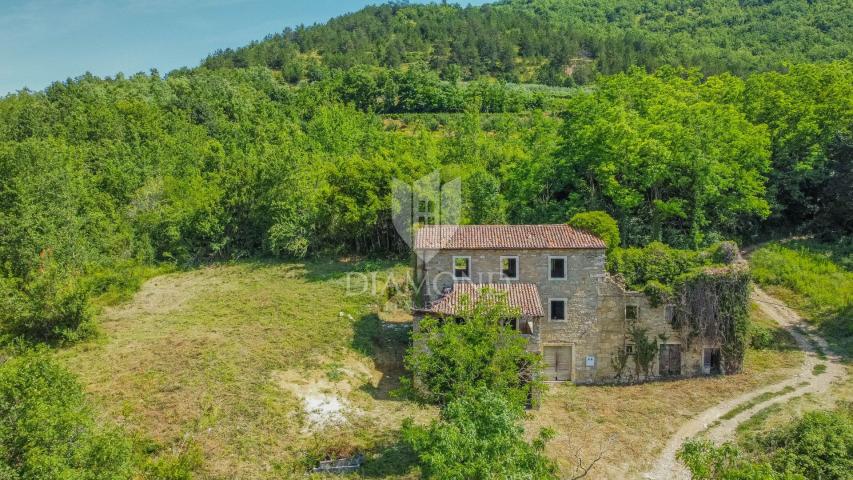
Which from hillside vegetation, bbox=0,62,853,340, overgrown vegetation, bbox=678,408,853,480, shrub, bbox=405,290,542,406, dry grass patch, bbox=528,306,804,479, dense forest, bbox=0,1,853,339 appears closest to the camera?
overgrown vegetation, bbox=678,408,853,480

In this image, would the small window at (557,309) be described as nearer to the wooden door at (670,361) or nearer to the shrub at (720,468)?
the wooden door at (670,361)

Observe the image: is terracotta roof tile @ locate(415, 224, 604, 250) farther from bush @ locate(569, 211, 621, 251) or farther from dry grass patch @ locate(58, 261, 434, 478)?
dry grass patch @ locate(58, 261, 434, 478)

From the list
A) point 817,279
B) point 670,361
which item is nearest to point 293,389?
point 670,361

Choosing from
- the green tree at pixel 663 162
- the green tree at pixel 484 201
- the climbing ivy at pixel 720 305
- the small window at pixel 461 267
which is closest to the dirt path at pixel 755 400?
the climbing ivy at pixel 720 305

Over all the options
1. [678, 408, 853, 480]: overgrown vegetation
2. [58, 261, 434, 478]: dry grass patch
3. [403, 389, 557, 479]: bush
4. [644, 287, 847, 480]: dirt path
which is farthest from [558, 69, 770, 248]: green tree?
[403, 389, 557, 479]: bush

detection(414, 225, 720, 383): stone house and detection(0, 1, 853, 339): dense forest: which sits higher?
detection(0, 1, 853, 339): dense forest
